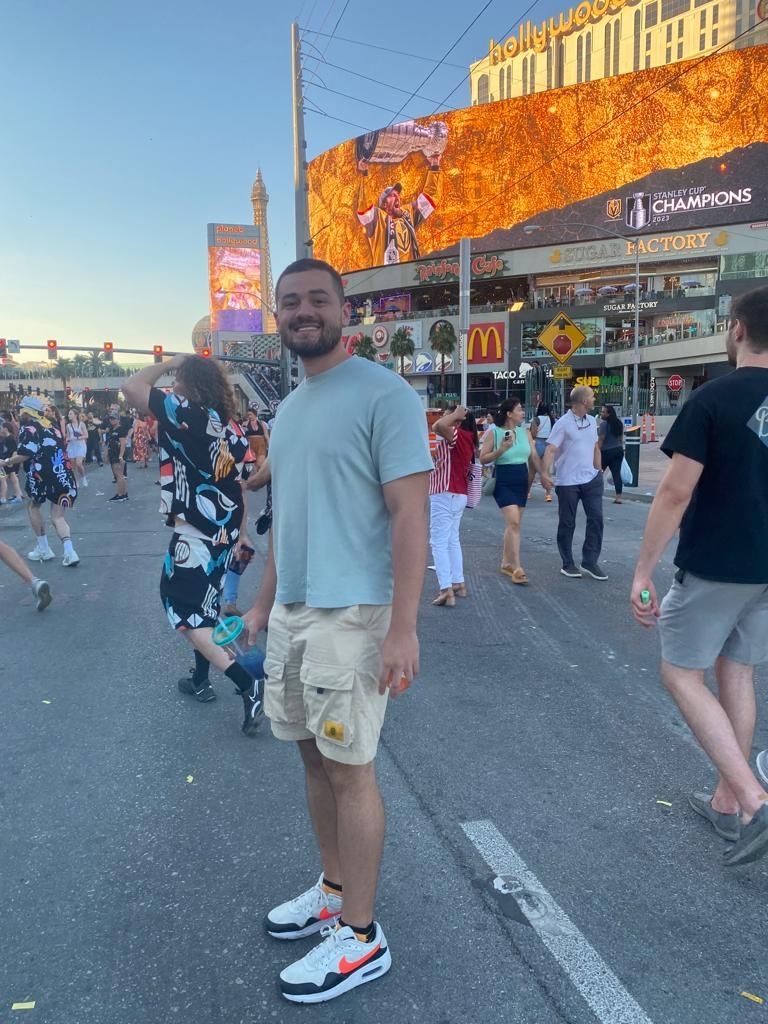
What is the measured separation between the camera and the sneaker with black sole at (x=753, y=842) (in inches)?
98.7

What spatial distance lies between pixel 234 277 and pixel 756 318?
104 metres

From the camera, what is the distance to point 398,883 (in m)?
2.62

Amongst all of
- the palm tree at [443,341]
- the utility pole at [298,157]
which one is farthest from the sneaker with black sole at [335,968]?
the palm tree at [443,341]

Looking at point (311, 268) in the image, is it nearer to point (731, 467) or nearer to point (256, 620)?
point (256, 620)

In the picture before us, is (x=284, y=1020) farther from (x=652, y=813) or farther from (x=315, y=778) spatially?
(x=652, y=813)

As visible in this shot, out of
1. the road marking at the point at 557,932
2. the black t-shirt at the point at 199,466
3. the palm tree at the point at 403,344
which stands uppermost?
the palm tree at the point at 403,344

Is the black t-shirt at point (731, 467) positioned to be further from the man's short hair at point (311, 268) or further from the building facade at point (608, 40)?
the building facade at point (608, 40)

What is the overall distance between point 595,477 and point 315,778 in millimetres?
5742

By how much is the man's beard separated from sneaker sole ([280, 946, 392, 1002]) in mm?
1777

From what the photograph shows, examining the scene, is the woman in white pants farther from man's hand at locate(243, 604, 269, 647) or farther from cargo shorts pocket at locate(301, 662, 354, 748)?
cargo shorts pocket at locate(301, 662, 354, 748)

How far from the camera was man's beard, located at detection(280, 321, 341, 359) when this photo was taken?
2113mm

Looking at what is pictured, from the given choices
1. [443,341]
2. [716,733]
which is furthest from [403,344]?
[716,733]

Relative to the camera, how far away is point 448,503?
661 cm

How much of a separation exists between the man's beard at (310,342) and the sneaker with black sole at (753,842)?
211cm
